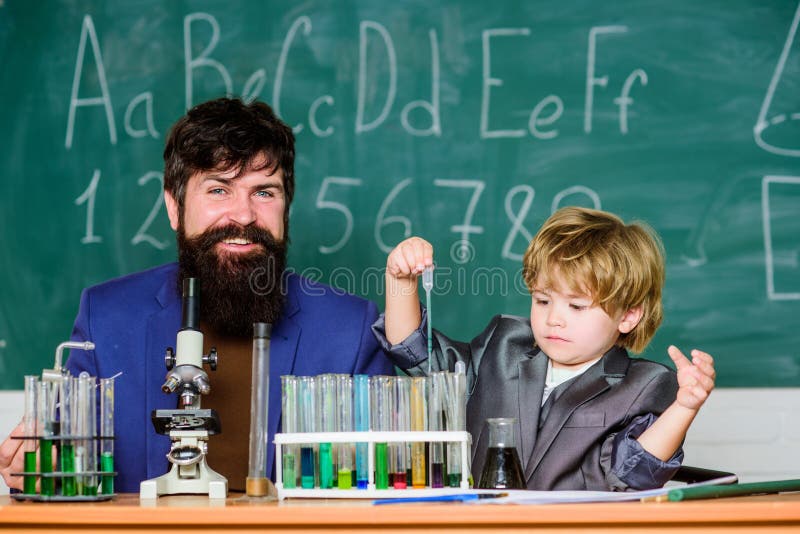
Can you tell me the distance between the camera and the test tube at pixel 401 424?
5.48 feet

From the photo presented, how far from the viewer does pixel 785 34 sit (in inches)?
130

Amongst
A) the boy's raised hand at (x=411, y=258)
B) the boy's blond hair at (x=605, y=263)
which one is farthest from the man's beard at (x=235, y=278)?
the boy's blond hair at (x=605, y=263)

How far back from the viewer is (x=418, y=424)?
1.70 metres

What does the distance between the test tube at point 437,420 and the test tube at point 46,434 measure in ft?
2.09

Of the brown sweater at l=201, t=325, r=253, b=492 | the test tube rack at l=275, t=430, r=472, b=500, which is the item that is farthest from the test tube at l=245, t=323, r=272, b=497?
the brown sweater at l=201, t=325, r=253, b=492

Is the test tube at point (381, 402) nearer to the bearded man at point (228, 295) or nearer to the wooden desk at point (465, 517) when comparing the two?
the wooden desk at point (465, 517)

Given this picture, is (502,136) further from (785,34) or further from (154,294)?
(154,294)

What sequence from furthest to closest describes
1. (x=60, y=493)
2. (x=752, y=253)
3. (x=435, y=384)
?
(x=752, y=253) < (x=435, y=384) < (x=60, y=493)

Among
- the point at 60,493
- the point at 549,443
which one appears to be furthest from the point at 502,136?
the point at 60,493

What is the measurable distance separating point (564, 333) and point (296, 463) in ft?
2.71

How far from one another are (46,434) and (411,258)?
2.76 ft

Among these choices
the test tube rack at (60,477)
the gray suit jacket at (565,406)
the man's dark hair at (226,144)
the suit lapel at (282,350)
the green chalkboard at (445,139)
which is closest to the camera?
the test tube rack at (60,477)

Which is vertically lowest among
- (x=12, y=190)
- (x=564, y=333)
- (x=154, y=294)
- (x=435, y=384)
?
(x=435, y=384)

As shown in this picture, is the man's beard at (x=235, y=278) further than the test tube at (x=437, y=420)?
Yes
